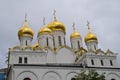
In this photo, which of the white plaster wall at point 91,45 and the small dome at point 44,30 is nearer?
the small dome at point 44,30

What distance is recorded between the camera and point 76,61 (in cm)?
3762

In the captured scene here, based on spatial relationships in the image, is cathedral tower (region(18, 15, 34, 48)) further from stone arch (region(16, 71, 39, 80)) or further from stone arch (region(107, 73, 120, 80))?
stone arch (region(107, 73, 120, 80))

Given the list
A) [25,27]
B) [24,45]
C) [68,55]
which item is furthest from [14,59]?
[68,55]

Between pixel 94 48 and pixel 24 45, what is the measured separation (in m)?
12.5

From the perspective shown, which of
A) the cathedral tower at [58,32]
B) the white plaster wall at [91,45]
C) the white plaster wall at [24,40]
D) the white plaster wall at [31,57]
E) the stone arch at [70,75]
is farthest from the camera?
the cathedral tower at [58,32]

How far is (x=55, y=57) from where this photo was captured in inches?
1453

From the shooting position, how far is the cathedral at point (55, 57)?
97.6 feet

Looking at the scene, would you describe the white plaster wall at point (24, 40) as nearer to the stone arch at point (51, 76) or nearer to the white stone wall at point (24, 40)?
the white stone wall at point (24, 40)

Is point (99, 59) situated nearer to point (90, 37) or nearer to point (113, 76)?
point (113, 76)

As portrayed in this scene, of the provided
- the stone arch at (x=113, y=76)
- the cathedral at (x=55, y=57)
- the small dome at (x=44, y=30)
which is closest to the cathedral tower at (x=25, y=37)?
the cathedral at (x=55, y=57)

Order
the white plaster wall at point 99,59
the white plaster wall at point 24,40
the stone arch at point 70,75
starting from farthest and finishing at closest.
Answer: the white plaster wall at point 24,40, the white plaster wall at point 99,59, the stone arch at point 70,75

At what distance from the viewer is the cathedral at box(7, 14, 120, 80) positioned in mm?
29742

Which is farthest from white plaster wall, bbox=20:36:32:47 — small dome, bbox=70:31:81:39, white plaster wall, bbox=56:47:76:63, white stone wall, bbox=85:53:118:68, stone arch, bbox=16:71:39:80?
small dome, bbox=70:31:81:39

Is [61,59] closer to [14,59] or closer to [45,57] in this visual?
[45,57]
